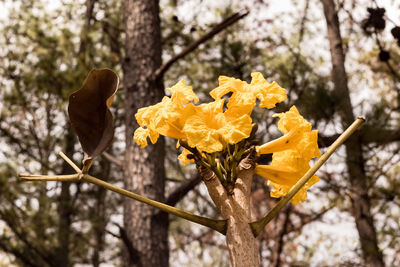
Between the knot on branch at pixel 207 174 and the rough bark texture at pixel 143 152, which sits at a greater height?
the rough bark texture at pixel 143 152

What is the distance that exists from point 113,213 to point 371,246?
5.83m

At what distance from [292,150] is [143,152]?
202 cm

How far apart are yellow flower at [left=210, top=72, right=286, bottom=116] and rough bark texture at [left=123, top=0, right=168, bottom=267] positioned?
195 centimetres

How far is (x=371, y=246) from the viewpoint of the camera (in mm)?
3340

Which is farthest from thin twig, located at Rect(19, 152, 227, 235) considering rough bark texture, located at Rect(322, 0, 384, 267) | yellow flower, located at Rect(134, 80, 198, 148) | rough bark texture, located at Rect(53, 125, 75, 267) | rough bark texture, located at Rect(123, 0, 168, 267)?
rough bark texture, located at Rect(53, 125, 75, 267)

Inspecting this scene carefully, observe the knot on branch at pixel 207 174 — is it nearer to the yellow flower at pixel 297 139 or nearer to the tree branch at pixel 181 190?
the yellow flower at pixel 297 139

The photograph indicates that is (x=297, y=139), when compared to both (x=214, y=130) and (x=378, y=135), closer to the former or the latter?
(x=214, y=130)

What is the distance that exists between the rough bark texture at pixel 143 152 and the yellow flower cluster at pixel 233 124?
1.86m

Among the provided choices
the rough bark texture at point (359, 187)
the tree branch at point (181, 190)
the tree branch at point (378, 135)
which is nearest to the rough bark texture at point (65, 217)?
the tree branch at point (181, 190)

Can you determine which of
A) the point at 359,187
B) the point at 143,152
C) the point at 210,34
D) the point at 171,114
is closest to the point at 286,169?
the point at 171,114

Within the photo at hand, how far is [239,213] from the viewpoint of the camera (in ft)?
2.02

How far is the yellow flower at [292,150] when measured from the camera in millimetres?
809

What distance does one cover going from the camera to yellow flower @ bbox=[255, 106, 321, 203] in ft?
2.65

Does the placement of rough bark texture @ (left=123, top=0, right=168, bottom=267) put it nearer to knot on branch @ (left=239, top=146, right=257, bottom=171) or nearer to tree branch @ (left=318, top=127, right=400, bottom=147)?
tree branch @ (left=318, top=127, right=400, bottom=147)
